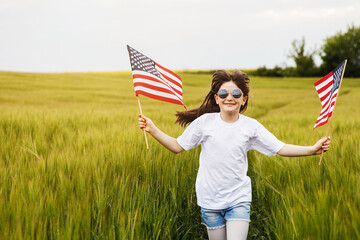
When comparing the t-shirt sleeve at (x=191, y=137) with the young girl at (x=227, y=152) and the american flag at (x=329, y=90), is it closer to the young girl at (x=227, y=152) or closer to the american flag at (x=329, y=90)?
the young girl at (x=227, y=152)

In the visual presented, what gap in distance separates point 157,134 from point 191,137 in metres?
0.27

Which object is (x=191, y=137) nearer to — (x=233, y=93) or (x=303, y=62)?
(x=233, y=93)

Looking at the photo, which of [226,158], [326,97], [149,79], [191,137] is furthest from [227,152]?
[326,97]

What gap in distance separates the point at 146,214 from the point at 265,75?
5974 cm

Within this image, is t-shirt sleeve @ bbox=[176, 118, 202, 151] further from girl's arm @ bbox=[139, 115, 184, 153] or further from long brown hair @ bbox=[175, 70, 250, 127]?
long brown hair @ bbox=[175, 70, 250, 127]

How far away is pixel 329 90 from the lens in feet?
8.85

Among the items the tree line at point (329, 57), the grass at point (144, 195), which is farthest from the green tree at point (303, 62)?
the grass at point (144, 195)

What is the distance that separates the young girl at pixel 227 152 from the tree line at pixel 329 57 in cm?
5747

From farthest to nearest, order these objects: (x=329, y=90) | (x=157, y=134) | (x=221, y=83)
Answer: (x=329, y=90)
(x=221, y=83)
(x=157, y=134)

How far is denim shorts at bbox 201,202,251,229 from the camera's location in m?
2.26

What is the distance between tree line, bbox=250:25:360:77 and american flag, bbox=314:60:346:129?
56876 mm

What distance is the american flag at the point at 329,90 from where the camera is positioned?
99.7 inches

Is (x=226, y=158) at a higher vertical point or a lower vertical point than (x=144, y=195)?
higher

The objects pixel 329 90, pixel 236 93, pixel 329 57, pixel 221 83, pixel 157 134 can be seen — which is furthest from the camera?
pixel 329 57
